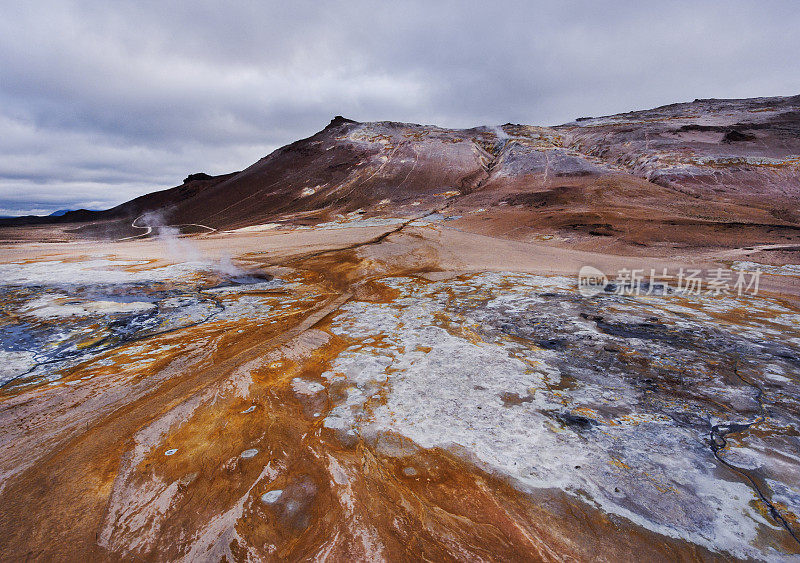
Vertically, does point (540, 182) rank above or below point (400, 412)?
above

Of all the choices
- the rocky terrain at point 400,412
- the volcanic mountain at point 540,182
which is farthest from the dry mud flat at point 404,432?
the volcanic mountain at point 540,182

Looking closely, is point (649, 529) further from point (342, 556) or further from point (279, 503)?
point (279, 503)

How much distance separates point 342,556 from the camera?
1.89m

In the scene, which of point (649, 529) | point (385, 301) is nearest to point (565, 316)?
point (385, 301)

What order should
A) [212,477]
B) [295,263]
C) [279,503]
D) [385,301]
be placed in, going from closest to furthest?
[279,503] < [212,477] < [385,301] < [295,263]

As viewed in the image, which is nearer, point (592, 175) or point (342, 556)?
point (342, 556)

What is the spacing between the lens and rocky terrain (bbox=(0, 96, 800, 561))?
6.66 feet

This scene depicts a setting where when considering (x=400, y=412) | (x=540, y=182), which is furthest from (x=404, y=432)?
(x=540, y=182)

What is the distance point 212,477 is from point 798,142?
33595mm

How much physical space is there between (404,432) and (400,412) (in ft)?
0.88

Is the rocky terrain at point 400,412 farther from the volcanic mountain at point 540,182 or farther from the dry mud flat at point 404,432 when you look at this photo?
the volcanic mountain at point 540,182

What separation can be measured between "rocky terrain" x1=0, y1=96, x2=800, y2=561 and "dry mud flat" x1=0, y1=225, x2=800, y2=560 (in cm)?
2

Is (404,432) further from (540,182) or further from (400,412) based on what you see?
(540,182)

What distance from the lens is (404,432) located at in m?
2.83
